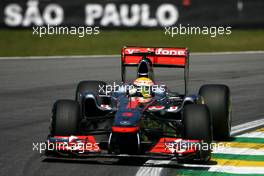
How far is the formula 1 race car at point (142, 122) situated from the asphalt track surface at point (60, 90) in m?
0.25

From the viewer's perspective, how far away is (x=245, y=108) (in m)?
16.6

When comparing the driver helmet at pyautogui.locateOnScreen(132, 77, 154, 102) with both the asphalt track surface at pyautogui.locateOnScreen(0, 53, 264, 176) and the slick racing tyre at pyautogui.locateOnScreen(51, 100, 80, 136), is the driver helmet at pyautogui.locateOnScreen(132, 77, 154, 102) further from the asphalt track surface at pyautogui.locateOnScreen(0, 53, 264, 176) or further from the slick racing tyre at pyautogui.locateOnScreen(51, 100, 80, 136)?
the asphalt track surface at pyautogui.locateOnScreen(0, 53, 264, 176)

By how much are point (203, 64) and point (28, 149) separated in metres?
12.2

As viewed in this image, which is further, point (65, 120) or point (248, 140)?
point (248, 140)

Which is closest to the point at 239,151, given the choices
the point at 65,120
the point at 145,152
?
the point at 145,152

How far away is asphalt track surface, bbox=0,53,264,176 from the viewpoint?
10992mm

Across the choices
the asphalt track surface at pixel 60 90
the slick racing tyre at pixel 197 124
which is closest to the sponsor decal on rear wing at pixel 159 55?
the asphalt track surface at pixel 60 90

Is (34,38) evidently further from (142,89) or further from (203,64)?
(142,89)

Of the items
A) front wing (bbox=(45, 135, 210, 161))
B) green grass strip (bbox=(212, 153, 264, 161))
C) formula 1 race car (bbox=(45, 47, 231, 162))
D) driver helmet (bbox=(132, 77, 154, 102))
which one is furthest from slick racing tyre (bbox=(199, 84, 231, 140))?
front wing (bbox=(45, 135, 210, 161))

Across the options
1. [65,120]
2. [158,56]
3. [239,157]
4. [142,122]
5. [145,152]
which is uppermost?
[158,56]

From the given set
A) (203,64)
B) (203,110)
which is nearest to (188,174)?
(203,110)

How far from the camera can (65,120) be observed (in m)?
11.3

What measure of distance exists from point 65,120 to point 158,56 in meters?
2.83

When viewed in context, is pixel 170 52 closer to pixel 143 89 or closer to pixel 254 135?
pixel 143 89
